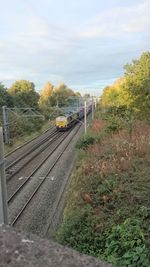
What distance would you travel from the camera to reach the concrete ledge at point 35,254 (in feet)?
6.59

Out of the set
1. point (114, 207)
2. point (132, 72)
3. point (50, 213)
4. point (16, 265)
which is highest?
point (132, 72)

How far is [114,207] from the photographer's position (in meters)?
13.8

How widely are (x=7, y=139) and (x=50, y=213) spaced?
2709 centimetres

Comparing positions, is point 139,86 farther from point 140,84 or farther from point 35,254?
point 35,254

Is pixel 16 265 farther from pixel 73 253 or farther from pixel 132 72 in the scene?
pixel 132 72

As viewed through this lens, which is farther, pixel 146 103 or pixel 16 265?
pixel 146 103

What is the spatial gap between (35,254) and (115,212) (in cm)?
1150

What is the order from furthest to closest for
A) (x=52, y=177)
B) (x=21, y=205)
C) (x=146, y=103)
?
(x=146, y=103), (x=52, y=177), (x=21, y=205)

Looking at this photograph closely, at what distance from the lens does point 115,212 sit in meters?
13.2

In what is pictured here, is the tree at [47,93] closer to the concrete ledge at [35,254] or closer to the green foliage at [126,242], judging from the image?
the green foliage at [126,242]

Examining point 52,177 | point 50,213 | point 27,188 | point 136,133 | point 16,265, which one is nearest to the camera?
point 16,265

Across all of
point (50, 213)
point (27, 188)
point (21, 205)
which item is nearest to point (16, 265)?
point (50, 213)

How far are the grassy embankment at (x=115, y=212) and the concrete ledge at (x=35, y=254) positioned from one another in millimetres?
5563

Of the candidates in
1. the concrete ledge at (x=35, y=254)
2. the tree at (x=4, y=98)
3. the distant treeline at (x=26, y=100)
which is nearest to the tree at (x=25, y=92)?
the distant treeline at (x=26, y=100)
